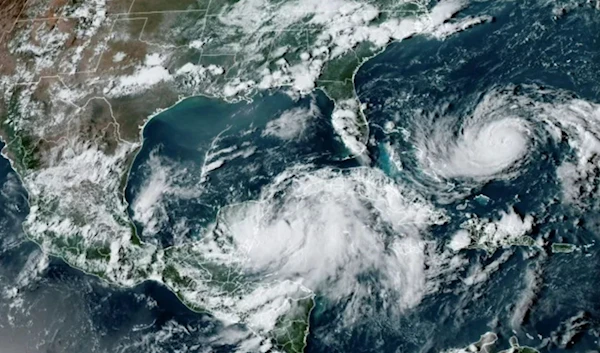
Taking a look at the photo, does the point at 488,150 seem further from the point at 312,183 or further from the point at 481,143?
the point at 312,183

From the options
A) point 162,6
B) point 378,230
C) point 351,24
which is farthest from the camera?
point 162,6

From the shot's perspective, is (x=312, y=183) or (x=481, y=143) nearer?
(x=481, y=143)

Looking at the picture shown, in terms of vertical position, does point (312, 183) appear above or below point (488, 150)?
below

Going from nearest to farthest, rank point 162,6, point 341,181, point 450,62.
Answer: point 341,181 → point 450,62 → point 162,6

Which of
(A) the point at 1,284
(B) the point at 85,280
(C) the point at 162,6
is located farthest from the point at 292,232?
(C) the point at 162,6

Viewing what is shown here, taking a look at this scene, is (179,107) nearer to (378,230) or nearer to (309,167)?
(309,167)

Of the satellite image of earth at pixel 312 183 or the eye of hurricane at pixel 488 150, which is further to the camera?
the eye of hurricane at pixel 488 150

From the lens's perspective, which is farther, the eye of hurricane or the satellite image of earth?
the eye of hurricane

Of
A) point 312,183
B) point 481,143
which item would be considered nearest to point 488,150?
point 481,143
